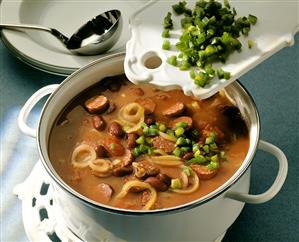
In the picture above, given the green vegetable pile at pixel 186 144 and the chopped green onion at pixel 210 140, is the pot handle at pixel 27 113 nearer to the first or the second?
the green vegetable pile at pixel 186 144

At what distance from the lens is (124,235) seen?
4.41 ft

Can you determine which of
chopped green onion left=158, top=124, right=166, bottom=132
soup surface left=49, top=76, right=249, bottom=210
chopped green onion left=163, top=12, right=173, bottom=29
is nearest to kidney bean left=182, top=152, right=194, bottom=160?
soup surface left=49, top=76, right=249, bottom=210

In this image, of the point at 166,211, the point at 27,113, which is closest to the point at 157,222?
the point at 166,211

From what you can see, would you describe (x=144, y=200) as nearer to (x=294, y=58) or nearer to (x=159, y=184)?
(x=159, y=184)

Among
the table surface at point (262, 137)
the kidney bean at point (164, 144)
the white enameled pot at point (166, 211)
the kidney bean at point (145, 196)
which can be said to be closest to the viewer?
the white enameled pot at point (166, 211)

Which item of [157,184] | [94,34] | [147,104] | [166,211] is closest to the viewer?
[166,211]

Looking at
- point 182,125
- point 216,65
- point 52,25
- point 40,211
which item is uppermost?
point 216,65

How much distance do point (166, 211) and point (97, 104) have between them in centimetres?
46

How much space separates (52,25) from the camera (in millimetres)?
2119

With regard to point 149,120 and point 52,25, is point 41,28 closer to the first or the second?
point 52,25

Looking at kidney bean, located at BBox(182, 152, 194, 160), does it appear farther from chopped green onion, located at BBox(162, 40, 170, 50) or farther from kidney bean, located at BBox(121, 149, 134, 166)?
chopped green onion, located at BBox(162, 40, 170, 50)

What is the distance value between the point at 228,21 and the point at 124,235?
23.2 inches

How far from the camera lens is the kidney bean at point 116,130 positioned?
152 centimetres

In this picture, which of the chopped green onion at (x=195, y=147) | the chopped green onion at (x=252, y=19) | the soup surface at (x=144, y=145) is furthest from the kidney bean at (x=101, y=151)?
the chopped green onion at (x=252, y=19)
